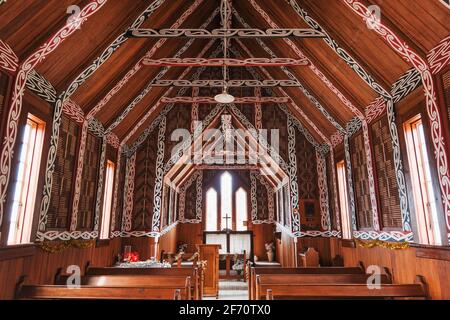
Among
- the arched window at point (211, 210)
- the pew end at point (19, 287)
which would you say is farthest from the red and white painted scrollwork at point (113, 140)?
the arched window at point (211, 210)

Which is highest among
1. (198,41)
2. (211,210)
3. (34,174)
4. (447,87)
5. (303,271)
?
(198,41)

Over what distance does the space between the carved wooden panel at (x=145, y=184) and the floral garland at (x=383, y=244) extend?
5111mm

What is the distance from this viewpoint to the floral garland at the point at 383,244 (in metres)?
4.21

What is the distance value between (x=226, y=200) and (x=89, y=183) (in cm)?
813

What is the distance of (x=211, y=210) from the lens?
1330cm

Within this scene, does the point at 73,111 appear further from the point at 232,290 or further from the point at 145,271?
the point at 232,290

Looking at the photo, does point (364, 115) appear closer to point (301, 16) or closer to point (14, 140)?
point (301, 16)

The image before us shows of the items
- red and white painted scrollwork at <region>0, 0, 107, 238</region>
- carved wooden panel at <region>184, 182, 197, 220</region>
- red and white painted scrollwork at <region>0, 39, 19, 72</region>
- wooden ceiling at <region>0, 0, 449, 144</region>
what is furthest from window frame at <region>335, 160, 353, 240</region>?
→ carved wooden panel at <region>184, 182, 197, 220</region>

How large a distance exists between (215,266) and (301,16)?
5.64 meters

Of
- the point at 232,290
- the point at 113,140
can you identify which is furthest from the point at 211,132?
the point at 232,290

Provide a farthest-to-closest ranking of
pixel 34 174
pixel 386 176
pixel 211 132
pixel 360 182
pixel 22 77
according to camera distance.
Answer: pixel 211 132, pixel 360 182, pixel 386 176, pixel 34 174, pixel 22 77

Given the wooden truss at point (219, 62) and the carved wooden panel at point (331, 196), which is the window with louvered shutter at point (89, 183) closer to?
the wooden truss at point (219, 62)

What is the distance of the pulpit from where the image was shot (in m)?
7.03


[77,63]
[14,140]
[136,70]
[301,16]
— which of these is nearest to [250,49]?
[301,16]
